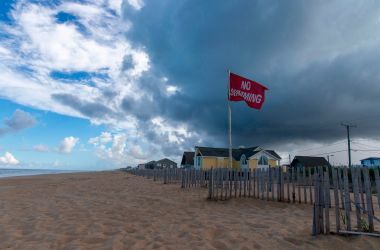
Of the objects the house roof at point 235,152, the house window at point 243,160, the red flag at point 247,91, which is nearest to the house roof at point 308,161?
the house roof at point 235,152

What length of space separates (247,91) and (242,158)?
32.3 meters

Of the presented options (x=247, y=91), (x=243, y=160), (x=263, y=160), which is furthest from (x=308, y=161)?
(x=247, y=91)

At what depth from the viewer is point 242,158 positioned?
153ft

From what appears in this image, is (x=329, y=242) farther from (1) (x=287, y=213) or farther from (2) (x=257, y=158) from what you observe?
(2) (x=257, y=158)

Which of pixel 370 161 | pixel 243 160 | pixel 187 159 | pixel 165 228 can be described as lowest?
pixel 165 228

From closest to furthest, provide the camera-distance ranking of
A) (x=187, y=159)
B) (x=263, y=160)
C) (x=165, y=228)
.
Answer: (x=165, y=228)
(x=263, y=160)
(x=187, y=159)

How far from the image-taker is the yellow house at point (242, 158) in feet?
146

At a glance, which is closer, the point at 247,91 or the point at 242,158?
the point at 247,91

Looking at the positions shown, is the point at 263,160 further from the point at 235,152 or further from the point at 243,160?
the point at 235,152

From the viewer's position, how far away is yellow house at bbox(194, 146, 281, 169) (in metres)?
44.6

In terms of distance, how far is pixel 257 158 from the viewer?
4472 cm

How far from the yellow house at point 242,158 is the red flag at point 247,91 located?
29.0 meters

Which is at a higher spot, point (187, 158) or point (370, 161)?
point (370, 161)

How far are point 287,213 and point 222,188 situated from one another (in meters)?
3.40
